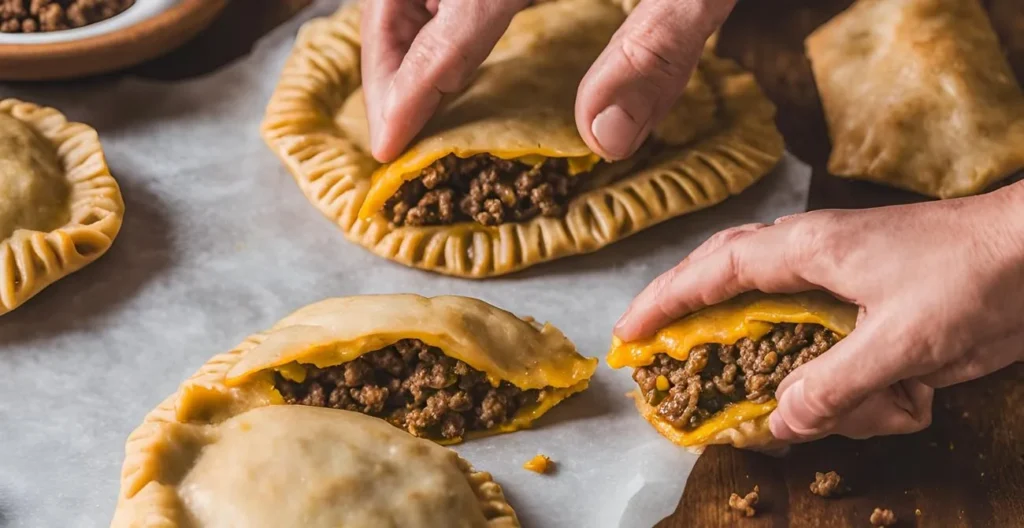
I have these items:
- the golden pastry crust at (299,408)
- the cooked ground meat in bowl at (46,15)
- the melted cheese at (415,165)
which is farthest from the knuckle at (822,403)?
the cooked ground meat in bowl at (46,15)

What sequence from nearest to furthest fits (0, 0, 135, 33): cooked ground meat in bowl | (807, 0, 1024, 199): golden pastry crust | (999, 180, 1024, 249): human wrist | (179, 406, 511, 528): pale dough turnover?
(999, 180, 1024, 249): human wrist < (179, 406, 511, 528): pale dough turnover < (807, 0, 1024, 199): golden pastry crust < (0, 0, 135, 33): cooked ground meat in bowl

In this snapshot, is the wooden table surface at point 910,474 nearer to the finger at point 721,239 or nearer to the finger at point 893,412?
the finger at point 893,412

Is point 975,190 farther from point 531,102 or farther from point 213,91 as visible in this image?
point 213,91

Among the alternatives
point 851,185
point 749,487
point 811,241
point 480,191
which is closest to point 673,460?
point 749,487

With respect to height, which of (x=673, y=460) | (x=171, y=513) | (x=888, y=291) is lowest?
(x=673, y=460)

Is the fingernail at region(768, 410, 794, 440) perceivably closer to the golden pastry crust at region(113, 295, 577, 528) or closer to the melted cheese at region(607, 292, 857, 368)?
the melted cheese at region(607, 292, 857, 368)

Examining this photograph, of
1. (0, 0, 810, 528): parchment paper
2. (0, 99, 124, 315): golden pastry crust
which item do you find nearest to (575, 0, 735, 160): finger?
(0, 0, 810, 528): parchment paper
